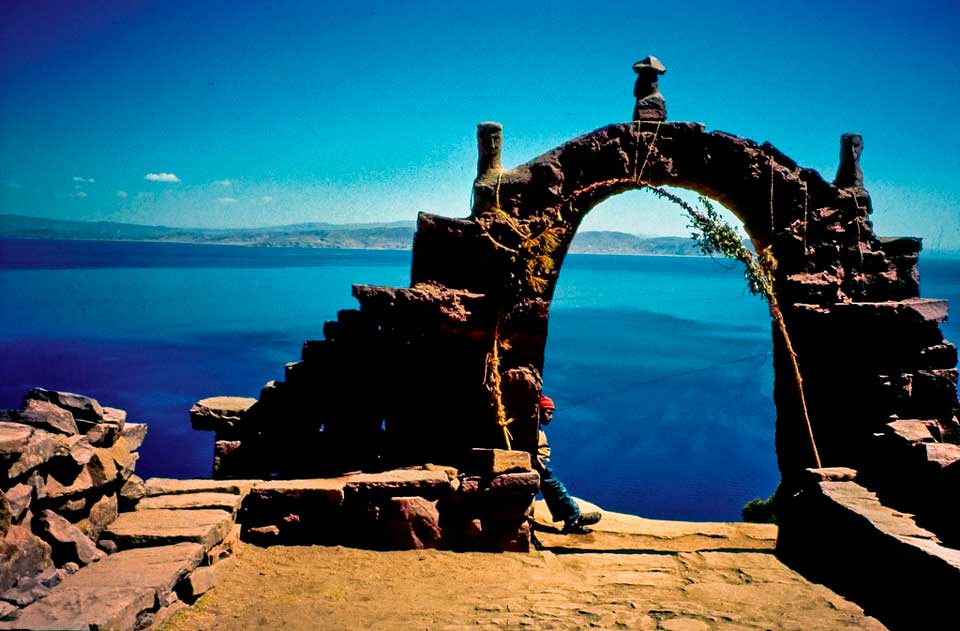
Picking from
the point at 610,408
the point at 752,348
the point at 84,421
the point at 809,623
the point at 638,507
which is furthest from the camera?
the point at 752,348

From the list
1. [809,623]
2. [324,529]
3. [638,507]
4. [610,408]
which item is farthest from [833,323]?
[610,408]

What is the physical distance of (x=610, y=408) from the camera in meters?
33.5

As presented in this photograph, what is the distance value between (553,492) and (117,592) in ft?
16.1

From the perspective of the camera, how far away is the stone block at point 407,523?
625 cm

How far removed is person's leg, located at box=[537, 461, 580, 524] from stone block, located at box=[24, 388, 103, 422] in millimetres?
4485

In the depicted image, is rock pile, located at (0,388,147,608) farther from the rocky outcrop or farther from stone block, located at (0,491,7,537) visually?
the rocky outcrop

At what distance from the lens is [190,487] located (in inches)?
237

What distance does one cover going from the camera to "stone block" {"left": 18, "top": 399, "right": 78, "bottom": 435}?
188 inches

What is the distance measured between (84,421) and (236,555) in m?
1.58

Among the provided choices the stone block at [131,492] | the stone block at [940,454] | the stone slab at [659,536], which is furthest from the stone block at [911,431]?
the stone block at [131,492]

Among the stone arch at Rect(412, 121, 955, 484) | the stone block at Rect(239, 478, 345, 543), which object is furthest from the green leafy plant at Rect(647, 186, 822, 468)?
the stone block at Rect(239, 478, 345, 543)

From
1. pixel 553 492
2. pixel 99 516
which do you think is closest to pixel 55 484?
pixel 99 516

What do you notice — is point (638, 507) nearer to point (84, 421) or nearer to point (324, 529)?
point (324, 529)

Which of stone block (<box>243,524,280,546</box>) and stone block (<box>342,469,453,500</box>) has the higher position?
stone block (<box>342,469,453,500</box>)
